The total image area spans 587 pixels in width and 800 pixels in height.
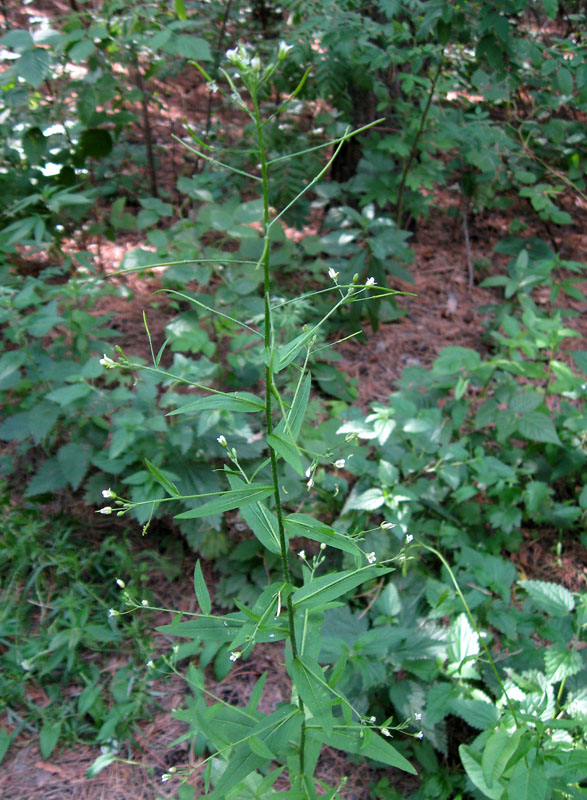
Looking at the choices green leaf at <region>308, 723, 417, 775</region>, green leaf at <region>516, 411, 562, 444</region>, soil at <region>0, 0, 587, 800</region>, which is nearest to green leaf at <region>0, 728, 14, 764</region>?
soil at <region>0, 0, 587, 800</region>

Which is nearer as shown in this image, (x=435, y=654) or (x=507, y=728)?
(x=507, y=728)

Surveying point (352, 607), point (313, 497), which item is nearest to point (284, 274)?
point (313, 497)

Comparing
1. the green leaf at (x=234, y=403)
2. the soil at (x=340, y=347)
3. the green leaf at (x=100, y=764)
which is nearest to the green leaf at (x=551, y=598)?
the soil at (x=340, y=347)

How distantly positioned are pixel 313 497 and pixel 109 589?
842 mm

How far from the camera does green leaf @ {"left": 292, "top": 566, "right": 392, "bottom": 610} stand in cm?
108

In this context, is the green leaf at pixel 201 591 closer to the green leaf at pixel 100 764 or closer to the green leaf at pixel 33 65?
the green leaf at pixel 100 764

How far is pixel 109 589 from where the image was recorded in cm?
212

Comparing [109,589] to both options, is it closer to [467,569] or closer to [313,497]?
[313,497]

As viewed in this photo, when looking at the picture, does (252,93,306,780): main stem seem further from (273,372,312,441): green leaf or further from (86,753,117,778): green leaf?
(86,753,117,778): green leaf

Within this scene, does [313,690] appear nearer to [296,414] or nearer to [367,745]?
[367,745]

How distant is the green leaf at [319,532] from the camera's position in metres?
0.94

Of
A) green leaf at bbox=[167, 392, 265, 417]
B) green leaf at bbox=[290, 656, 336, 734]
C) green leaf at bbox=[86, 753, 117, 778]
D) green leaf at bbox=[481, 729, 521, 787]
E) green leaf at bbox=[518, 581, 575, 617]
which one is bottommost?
green leaf at bbox=[86, 753, 117, 778]

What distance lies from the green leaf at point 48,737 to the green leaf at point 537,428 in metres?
1.96

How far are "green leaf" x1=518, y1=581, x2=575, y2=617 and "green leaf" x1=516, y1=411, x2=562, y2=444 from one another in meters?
0.69
